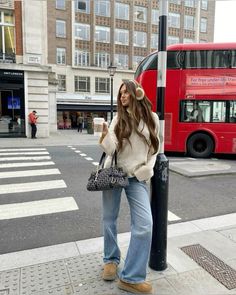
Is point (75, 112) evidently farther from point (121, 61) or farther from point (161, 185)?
point (161, 185)

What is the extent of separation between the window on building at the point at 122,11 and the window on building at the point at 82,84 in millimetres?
9293

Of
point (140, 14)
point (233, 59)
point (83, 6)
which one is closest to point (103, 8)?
point (83, 6)

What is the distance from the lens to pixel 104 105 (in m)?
35.8

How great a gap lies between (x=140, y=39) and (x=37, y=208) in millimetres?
36860

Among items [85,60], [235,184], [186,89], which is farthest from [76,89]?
[235,184]

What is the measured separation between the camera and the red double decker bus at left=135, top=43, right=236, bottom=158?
394 inches

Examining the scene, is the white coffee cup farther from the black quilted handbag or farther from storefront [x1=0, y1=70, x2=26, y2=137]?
storefront [x1=0, y1=70, x2=26, y2=137]

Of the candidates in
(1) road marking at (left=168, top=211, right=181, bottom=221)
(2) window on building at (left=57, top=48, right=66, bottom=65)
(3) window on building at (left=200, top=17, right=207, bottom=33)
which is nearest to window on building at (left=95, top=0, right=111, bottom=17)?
(2) window on building at (left=57, top=48, right=66, bottom=65)

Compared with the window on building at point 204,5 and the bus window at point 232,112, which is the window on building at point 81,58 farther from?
the bus window at point 232,112

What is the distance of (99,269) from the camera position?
9.57 feet

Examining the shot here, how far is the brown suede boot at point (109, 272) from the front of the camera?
270 centimetres

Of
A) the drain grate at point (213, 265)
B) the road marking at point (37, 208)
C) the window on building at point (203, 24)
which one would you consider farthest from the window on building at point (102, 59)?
the drain grate at point (213, 265)

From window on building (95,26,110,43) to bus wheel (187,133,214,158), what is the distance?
95.9 ft

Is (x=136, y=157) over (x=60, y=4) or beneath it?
beneath
